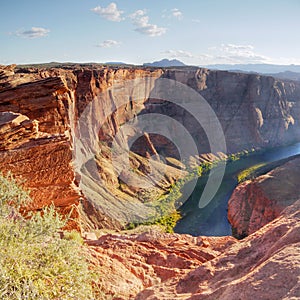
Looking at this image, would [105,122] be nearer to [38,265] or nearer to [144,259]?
[144,259]

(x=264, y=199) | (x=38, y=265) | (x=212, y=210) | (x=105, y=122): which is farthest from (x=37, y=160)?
(x=105, y=122)

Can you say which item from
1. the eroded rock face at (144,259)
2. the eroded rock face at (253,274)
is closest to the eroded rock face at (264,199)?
the eroded rock face at (144,259)

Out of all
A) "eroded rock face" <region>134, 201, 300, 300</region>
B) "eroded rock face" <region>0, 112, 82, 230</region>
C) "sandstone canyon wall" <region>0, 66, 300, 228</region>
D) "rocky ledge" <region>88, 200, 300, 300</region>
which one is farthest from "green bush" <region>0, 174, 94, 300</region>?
"sandstone canyon wall" <region>0, 66, 300, 228</region>

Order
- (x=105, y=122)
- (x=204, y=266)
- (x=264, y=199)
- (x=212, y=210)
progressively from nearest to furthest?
1. (x=204, y=266)
2. (x=264, y=199)
3. (x=212, y=210)
4. (x=105, y=122)

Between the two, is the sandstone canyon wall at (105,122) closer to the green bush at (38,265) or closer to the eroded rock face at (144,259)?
the eroded rock face at (144,259)

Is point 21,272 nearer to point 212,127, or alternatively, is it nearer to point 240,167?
point 240,167

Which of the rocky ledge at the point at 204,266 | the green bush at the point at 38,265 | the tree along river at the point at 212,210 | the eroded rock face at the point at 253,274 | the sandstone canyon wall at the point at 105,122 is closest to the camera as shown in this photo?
the eroded rock face at the point at 253,274

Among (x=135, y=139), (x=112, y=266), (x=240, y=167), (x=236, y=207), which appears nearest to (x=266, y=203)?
(x=236, y=207)
